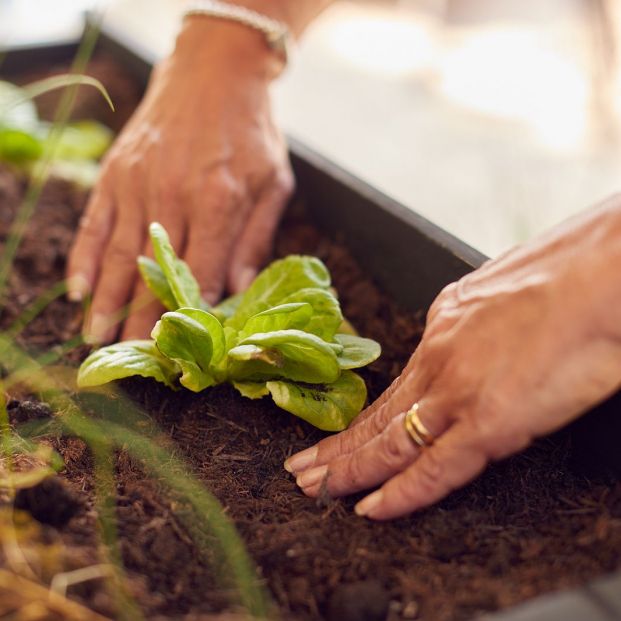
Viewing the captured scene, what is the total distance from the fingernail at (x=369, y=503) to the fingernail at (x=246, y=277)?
1.76 feet

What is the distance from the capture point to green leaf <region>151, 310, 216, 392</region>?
867 millimetres

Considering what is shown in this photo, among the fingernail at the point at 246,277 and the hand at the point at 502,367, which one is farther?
the fingernail at the point at 246,277

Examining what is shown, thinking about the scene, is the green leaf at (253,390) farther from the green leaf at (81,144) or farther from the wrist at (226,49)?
the green leaf at (81,144)

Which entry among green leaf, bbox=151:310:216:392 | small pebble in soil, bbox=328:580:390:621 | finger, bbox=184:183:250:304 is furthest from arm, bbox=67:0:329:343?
small pebble in soil, bbox=328:580:390:621

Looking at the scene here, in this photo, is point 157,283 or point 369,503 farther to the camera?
point 157,283

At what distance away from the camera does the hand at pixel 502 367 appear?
0.67 m

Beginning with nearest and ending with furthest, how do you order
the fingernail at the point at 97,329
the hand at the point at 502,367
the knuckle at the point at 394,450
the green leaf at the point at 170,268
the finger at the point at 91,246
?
the hand at the point at 502,367, the knuckle at the point at 394,450, the green leaf at the point at 170,268, the fingernail at the point at 97,329, the finger at the point at 91,246

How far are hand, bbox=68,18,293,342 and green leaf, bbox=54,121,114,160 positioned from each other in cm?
36

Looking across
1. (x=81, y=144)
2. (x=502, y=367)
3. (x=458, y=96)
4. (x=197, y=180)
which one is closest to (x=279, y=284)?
(x=197, y=180)

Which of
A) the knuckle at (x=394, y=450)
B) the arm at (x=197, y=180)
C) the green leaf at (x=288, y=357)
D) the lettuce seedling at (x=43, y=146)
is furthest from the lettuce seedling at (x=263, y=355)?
the lettuce seedling at (x=43, y=146)

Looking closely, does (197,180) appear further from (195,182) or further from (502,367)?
(502,367)

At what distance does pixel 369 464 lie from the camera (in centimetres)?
80

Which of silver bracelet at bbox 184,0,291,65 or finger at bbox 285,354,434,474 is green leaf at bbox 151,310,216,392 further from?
silver bracelet at bbox 184,0,291,65

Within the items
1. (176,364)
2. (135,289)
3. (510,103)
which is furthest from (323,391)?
(510,103)
